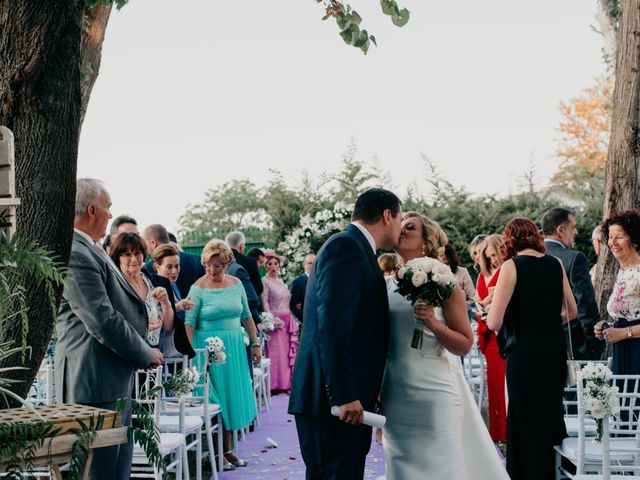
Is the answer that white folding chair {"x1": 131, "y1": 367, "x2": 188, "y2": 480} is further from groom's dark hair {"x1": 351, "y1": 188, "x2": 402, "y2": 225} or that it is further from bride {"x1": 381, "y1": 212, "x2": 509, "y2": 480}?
groom's dark hair {"x1": 351, "y1": 188, "x2": 402, "y2": 225}

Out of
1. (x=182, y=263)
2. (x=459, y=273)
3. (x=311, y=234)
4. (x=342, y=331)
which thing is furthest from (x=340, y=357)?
(x=311, y=234)

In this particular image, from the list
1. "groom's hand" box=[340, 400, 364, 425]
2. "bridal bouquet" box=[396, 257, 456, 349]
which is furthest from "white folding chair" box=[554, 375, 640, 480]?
"groom's hand" box=[340, 400, 364, 425]

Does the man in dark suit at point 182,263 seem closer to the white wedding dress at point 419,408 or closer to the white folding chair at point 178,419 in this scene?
the white folding chair at point 178,419

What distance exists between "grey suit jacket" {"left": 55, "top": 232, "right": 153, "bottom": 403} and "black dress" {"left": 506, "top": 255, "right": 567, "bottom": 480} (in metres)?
2.67

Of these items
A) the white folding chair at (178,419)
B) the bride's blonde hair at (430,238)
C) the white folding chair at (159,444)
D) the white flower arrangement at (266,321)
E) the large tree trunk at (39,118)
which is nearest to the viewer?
the large tree trunk at (39,118)

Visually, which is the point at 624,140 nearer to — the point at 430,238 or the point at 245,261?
the point at 430,238

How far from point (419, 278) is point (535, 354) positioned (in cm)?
190

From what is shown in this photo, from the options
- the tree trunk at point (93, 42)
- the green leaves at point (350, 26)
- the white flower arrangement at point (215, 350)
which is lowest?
the white flower arrangement at point (215, 350)

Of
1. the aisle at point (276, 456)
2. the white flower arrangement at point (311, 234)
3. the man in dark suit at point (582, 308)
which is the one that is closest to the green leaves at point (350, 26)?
the man in dark suit at point (582, 308)

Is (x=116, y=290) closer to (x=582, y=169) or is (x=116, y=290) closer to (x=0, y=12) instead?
(x=0, y=12)

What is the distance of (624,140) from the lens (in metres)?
8.11

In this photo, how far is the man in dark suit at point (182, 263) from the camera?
813cm

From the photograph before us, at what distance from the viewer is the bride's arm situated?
14.6 ft

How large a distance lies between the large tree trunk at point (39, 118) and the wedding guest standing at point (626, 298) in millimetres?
3937
